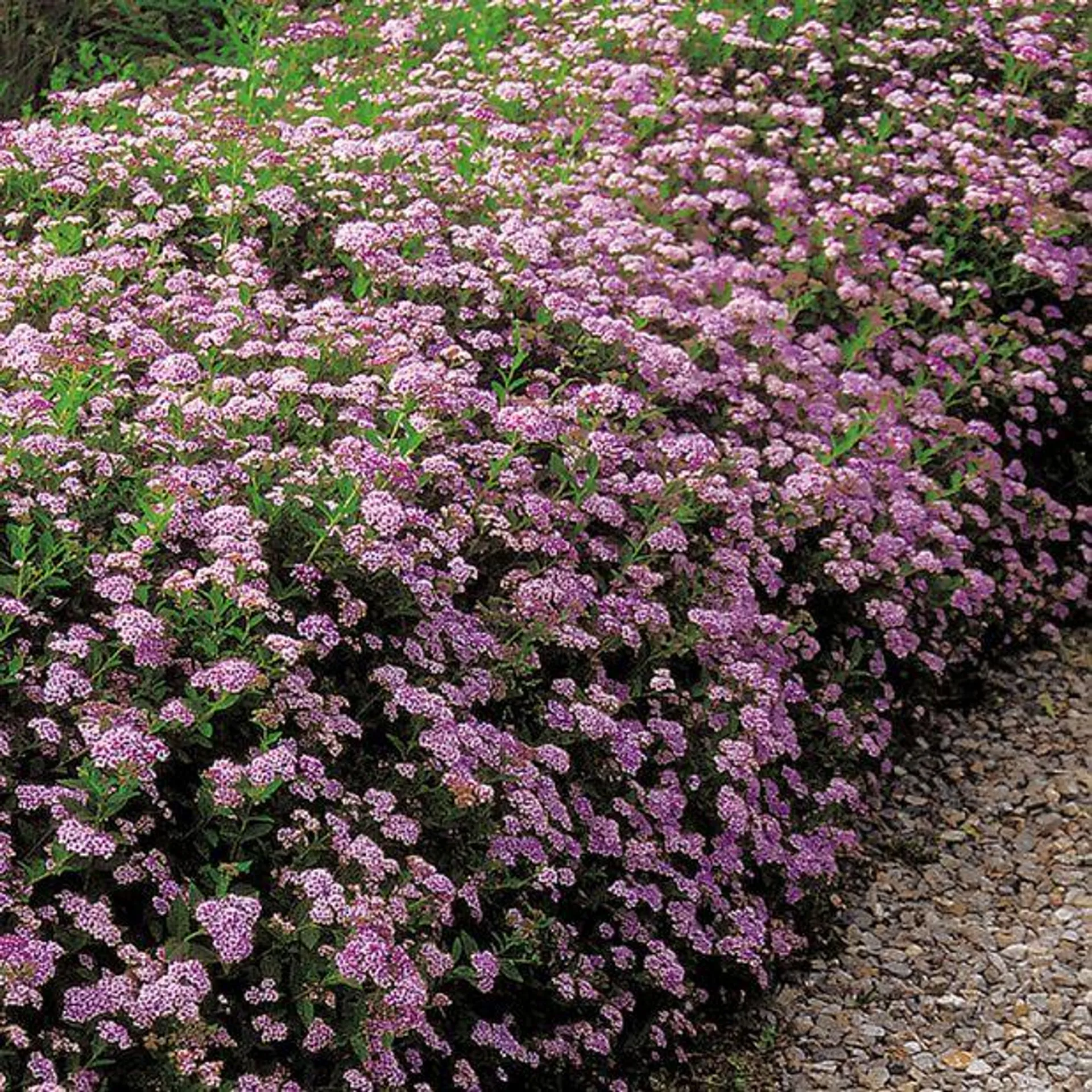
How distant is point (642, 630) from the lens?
4.43 meters

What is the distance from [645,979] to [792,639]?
125cm

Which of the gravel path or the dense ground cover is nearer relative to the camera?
the dense ground cover

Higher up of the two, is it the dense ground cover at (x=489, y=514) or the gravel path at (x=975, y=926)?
the dense ground cover at (x=489, y=514)

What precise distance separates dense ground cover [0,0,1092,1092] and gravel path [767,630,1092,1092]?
0.76ft

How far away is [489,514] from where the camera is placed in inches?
164

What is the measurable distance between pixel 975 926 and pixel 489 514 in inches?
81.8

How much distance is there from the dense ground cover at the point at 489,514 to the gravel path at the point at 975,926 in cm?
23

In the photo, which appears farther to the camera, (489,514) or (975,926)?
(975,926)

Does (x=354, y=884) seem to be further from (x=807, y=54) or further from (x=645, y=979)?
(x=807, y=54)

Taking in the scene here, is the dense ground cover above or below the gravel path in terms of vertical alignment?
above

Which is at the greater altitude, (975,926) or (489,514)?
(489,514)

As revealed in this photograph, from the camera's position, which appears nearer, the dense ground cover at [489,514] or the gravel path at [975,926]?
the dense ground cover at [489,514]

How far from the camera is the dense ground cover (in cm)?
322

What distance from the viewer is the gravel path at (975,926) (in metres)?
4.43
